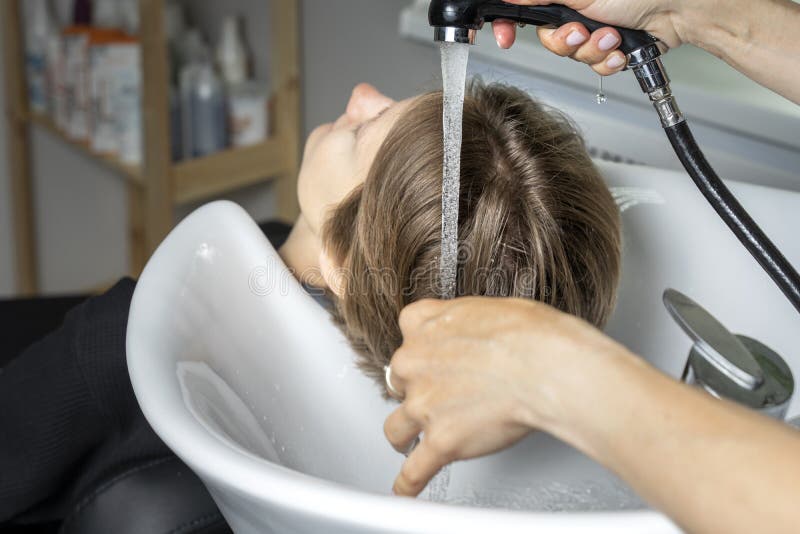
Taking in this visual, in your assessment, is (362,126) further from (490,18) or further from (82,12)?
(82,12)

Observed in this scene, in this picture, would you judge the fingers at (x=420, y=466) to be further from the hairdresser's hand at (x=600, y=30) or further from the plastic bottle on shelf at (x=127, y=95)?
the plastic bottle on shelf at (x=127, y=95)

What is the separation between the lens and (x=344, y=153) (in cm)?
104

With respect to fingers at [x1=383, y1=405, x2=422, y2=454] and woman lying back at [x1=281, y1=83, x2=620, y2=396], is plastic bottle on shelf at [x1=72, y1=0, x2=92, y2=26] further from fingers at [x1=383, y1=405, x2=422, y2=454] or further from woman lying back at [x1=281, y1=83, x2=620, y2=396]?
fingers at [x1=383, y1=405, x2=422, y2=454]

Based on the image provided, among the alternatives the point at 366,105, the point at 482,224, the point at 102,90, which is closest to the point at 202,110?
the point at 102,90

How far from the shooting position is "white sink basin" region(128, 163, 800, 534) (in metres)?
0.73

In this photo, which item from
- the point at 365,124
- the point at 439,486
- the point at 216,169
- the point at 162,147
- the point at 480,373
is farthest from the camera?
the point at 216,169

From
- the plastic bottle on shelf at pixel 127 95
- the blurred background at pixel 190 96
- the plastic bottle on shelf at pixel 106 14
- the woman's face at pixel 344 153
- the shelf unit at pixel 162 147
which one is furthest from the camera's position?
the plastic bottle on shelf at pixel 106 14

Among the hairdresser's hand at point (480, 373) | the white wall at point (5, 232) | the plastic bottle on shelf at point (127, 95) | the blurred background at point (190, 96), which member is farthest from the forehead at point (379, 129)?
the white wall at point (5, 232)

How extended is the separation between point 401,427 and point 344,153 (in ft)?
1.50

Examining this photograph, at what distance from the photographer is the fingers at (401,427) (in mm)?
651

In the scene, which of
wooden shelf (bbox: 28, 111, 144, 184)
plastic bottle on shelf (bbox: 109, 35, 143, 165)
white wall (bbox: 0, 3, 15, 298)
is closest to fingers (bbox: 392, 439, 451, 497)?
wooden shelf (bbox: 28, 111, 144, 184)

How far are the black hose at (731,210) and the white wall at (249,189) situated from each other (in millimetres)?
657

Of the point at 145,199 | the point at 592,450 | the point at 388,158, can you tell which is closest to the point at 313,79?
the point at 145,199

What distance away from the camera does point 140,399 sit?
653mm
